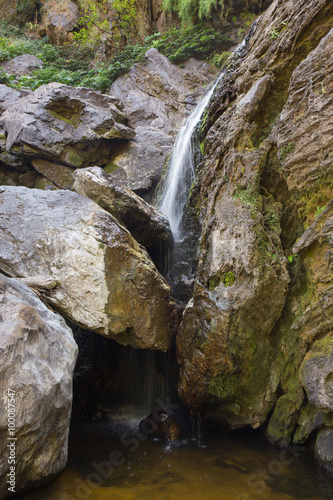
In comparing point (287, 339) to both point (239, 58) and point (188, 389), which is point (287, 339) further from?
point (239, 58)

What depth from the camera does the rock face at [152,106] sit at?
10359 mm

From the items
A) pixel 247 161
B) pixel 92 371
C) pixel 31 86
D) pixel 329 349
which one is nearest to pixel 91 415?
pixel 92 371

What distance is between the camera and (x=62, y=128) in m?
10.1

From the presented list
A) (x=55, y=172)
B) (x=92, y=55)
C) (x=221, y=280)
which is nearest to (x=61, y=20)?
(x=92, y=55)

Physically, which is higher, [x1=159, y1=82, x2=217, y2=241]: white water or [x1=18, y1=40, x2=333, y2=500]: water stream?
[x1=159, y1=82, x2=217, y2=241]: white water

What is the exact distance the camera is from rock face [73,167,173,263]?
637 centimetres

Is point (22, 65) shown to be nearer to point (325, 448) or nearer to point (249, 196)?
point (249, 196)

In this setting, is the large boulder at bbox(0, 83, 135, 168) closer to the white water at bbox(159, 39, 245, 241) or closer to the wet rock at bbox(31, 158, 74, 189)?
the wet rock at bbox(31, 158, 74, 189)

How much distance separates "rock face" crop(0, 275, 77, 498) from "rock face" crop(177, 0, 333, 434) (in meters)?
2.08

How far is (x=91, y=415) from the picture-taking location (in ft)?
21.5

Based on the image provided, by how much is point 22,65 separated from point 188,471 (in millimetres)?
16135

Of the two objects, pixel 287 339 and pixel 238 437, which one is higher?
pixel 287 339

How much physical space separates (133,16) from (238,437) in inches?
678

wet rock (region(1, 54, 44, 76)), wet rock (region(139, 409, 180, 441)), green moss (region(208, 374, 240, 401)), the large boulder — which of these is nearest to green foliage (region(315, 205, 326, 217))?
green moss (region(208, 374, 240, 401))
